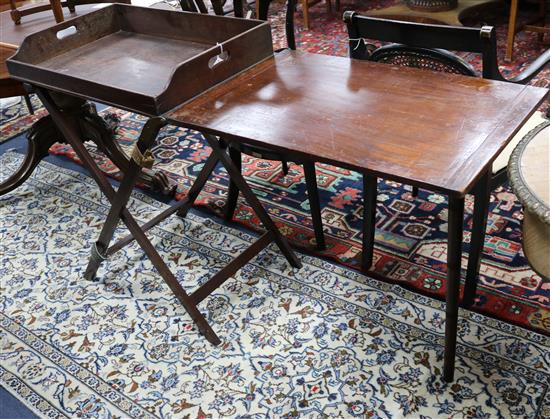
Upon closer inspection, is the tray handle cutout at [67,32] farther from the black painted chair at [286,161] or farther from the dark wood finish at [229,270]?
the dark wood finish at [229,270]

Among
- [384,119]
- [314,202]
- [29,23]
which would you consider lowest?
[314,202]

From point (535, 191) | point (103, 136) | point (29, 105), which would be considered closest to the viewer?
point (535, 191)

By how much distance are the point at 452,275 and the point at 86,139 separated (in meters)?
2.04

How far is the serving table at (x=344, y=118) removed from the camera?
150 cm

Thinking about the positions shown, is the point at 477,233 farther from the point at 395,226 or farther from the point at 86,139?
the point at 86,139

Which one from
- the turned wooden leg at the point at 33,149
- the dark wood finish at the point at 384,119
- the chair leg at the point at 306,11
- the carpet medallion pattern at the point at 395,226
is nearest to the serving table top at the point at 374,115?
the dark wood finish at the point at 384,119

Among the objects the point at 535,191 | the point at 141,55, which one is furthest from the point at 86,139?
the point at 535,191

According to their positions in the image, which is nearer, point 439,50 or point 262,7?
point 439,50

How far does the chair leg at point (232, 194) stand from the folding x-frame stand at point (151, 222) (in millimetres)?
94

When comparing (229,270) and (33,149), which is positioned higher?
(33,149)

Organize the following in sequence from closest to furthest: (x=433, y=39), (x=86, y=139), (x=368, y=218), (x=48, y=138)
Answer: (x=433, y=39), (x=368, y=218), (x=86, y=139), (x=48, y=138)

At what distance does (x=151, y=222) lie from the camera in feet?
8.43

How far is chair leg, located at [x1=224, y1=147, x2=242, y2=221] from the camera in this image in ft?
8.39

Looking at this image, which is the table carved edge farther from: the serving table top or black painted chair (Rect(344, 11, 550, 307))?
black painted chair (Rect(344, 11, 550, 307))
